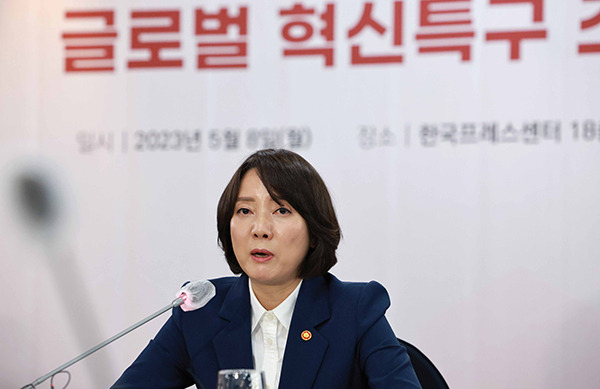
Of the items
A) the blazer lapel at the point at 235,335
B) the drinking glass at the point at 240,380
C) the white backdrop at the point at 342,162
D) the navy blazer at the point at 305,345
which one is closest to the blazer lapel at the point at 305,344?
the navy blazer at the point at 305,345

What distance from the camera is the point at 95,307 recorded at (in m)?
3.21

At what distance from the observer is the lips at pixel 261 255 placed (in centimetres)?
167

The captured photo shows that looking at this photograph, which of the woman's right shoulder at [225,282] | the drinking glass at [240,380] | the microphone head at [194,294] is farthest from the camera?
the woman's right shoulder at [225,282]

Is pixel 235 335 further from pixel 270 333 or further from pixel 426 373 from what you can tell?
pixel 426 373

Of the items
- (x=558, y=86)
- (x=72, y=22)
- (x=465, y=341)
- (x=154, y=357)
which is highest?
(x=72, y=22)

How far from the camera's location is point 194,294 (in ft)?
5.18

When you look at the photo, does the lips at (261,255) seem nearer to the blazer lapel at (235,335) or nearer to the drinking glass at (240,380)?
the blazer lapel at (235,335)

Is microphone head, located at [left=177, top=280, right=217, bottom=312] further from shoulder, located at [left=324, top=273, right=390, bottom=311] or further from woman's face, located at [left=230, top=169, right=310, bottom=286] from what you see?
shoulder, located at [left=324, top=273, right=390, bottom=311]

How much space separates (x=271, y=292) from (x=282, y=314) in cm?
6

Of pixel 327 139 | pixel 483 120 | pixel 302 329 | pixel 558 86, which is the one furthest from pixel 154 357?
pixel 558 86

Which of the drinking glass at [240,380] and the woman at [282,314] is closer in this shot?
the drinking glass at [240,380]

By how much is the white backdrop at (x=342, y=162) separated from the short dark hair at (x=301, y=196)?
4.12ft

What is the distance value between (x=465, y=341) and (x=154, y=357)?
5.04 ft

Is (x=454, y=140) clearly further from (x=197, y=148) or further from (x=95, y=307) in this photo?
(x=95, y=307)
